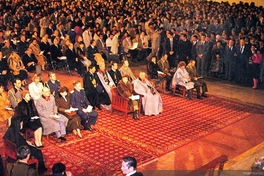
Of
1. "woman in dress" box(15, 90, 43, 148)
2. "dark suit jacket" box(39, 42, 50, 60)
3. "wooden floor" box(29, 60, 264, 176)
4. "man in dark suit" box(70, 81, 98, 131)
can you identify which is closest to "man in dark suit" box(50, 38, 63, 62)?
"dark suit jacket" box(39, 42, 50, 60)

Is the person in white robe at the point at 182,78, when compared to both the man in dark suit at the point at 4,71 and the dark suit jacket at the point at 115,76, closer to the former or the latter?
the dark suit jacket at the point at 115,76

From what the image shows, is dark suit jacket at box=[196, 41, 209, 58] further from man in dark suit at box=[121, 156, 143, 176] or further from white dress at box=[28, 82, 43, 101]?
man in dark suit at box=[121, 156, 143, 176]

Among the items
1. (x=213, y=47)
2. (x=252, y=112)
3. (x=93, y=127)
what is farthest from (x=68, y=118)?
(x=213, y=47)

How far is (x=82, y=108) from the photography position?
33.8 feet

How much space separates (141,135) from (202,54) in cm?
639

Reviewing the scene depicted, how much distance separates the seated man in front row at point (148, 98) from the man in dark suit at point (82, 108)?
1732 mm

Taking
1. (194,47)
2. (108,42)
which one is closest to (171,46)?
(194,47)

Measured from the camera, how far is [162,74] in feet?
45.2

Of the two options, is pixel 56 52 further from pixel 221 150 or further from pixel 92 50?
pixel 221 150

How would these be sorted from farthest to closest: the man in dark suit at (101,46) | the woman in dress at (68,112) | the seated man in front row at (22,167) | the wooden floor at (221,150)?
the man in dark suit at (101,46)
the woman in dress at (68,112)
the wooden floor at (221,150)
the seated man in front row at (22,167)

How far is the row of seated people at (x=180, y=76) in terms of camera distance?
13188 millimetres

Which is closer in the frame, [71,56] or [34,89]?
[34,89]

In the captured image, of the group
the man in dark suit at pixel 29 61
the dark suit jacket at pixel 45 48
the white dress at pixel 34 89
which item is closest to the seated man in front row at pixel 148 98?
the white dress at pixel 34 89

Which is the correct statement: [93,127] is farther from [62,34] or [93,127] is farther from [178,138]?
[62,34]
